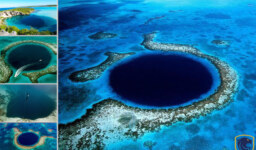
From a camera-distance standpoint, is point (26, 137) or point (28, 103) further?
point (26, 137)

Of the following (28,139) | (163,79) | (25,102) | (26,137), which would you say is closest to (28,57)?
(25,102)

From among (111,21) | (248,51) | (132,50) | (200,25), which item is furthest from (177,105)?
(111,21)

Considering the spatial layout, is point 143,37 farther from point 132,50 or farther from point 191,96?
point 191,96

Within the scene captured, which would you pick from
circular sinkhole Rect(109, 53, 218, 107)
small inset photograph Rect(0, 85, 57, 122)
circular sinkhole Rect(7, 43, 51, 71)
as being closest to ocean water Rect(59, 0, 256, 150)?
circular sinkhole Rect(109, 53, 218, 107)

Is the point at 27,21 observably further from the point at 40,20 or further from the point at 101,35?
the point at 101,35

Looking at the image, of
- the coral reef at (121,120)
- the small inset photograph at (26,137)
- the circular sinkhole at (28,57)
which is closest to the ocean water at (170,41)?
the coral reef at (121,120)

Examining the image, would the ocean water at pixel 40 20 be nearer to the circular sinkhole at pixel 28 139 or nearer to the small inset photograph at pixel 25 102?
the small inset photograph at pixel 25 102

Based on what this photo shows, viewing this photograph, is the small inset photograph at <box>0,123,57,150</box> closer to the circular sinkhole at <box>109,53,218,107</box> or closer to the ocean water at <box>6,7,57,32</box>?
the ocean water at <box>6,7,57,32</box>
